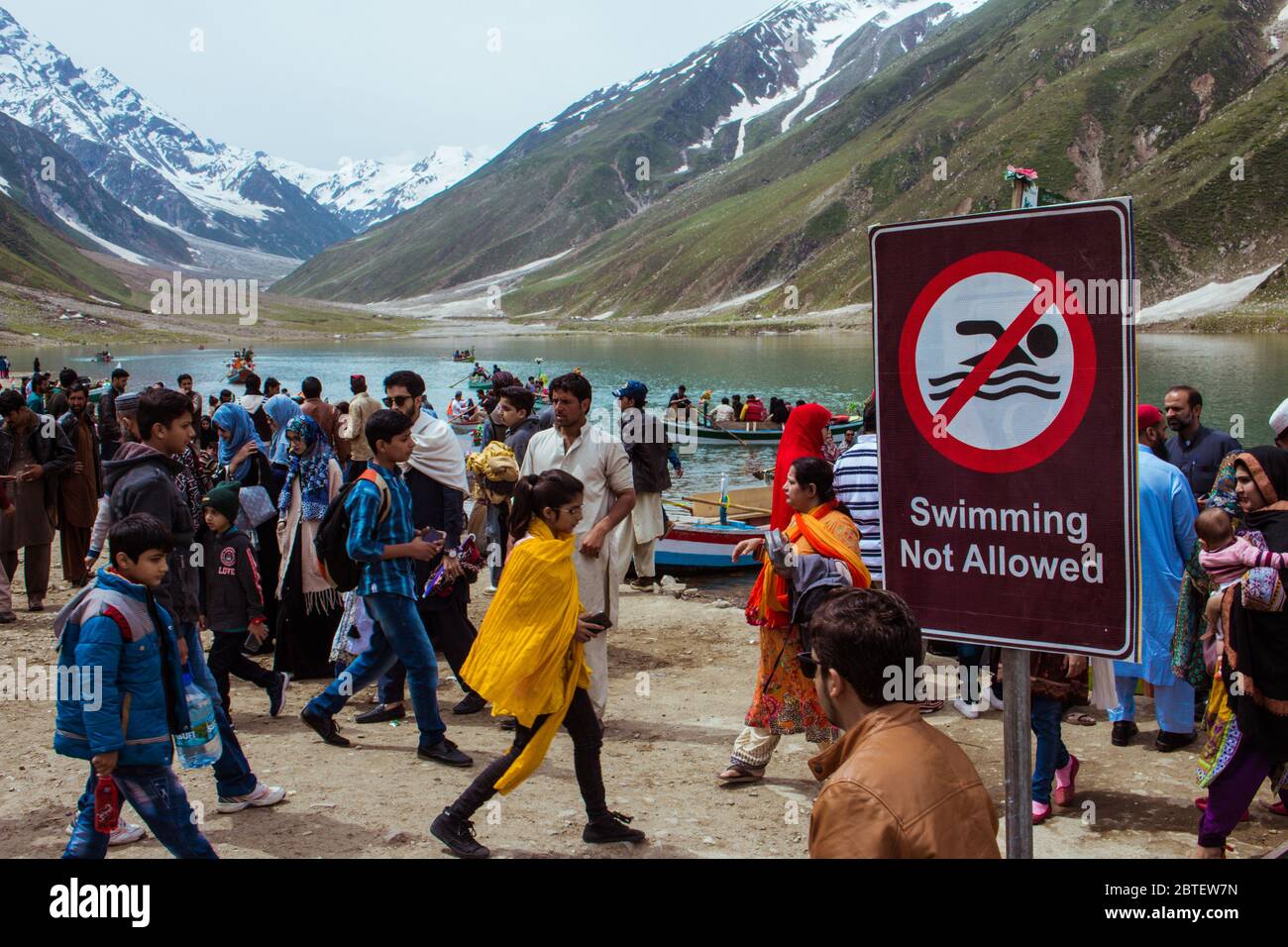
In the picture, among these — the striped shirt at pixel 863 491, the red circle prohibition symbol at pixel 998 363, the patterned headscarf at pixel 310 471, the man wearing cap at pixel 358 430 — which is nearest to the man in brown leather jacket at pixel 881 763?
the red circle prohibition symbol at pixel 998 363

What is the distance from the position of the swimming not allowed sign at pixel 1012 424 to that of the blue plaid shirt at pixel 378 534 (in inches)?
153

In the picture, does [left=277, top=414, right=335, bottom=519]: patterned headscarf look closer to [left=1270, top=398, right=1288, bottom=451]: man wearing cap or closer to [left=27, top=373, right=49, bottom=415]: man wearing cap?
[left=1270, top=398, right=1288, bottom=451]: man wearing cap

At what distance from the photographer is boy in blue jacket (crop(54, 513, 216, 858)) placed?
454 centimetres

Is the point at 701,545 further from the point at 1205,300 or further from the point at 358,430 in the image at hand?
the point at 1205,300

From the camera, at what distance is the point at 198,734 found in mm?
5039

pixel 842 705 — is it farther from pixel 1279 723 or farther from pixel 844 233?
pixel 844 233

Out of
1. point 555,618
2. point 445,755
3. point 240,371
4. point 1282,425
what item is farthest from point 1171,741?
point 240,371

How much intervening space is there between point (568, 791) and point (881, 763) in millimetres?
4081

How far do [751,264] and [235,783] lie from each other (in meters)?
156

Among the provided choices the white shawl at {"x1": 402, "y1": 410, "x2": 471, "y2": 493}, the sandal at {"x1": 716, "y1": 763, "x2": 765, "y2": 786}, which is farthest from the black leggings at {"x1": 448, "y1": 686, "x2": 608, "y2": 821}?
the white shawl at {"x1": 402, "y1": 410, "x2": 471, "y2": 493}

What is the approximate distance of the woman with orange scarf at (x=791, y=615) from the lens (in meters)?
5.64

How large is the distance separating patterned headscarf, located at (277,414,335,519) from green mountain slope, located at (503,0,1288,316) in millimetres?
98097

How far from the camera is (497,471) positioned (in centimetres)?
751

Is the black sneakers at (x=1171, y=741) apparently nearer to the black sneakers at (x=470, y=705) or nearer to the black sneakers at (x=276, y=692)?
the black sneakers at (x=470, y=705)
